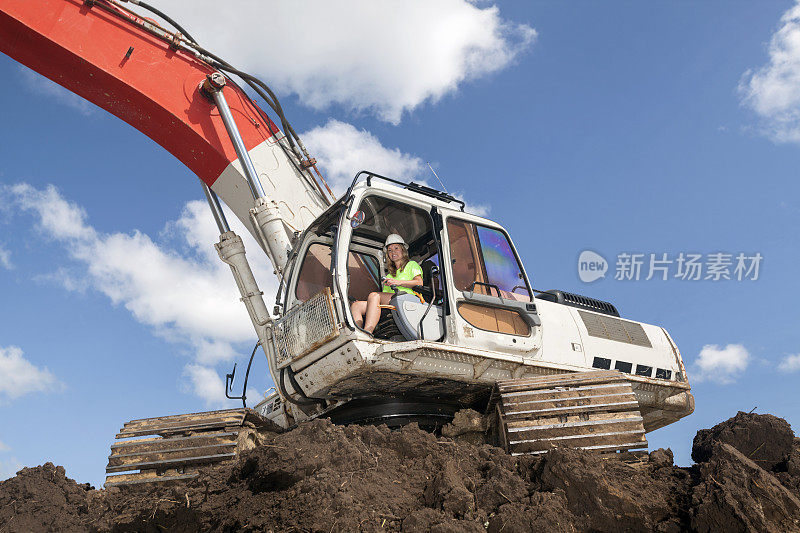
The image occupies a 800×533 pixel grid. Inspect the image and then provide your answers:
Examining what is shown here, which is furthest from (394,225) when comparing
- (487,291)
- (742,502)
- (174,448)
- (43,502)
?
(742,502)

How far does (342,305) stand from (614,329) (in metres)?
3.43

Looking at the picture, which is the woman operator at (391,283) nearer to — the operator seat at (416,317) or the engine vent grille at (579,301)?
the operator seat at (416,317)

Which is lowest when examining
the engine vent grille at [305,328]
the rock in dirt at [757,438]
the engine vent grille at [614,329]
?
the rock in dirt at [757,438]

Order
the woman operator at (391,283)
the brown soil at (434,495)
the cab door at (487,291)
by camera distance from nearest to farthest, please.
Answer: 1. the brown soil at (434,495)
2. the woman operator at (391,283)
3. the cab door at (487,291)

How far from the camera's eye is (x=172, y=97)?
21.4ft

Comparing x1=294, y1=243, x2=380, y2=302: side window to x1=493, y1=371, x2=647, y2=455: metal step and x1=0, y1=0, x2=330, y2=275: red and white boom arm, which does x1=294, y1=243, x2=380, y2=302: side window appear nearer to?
x1=0, y1=0, x2=330, y2=275: red and white boom arm

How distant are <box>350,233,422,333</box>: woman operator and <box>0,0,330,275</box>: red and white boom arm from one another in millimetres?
1204

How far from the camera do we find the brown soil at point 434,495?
324 centimetres

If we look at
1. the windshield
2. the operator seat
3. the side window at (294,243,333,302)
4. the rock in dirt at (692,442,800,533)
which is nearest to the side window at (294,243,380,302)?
the side window at (294,243,333,302)

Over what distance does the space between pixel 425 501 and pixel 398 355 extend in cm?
152

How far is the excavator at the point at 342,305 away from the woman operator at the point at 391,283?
143 millimetres

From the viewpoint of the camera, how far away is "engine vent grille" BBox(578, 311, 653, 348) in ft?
21.8

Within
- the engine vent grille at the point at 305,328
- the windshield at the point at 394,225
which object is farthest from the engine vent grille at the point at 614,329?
the engine vent grille at the point at 305,328

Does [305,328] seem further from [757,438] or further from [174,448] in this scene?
[757,438]
